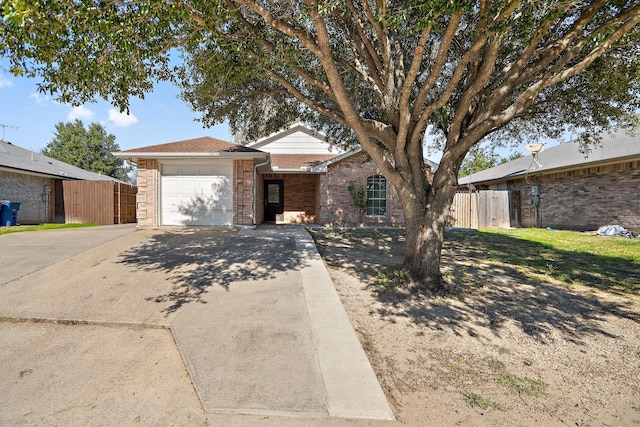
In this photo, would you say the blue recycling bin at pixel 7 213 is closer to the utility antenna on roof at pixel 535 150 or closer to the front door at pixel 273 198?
the front door at pixel 273 198

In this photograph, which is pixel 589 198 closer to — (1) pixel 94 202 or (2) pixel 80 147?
(1) pixel 94 202

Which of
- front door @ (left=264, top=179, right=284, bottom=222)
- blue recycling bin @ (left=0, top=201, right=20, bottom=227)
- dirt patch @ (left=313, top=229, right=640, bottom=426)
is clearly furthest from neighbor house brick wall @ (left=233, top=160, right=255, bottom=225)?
blue recycling bin @ (left=0, top=201, right=20, bottom=227)

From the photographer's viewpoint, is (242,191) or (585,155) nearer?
(242,191)

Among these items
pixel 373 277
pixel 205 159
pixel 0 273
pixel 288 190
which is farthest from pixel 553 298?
pixel 288 190

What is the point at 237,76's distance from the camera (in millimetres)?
6586

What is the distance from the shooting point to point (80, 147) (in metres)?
39.2

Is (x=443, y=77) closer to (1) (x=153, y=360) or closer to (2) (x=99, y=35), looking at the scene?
(2) (x=99, y=35)

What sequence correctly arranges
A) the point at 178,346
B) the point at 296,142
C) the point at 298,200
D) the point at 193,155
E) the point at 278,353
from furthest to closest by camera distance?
the point at 296,142 → the point at 298,200 → the point at 193,155 → the point at 178,346 → the point at 278,353

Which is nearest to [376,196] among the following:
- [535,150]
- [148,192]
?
[535,150]

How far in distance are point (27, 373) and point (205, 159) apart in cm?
883

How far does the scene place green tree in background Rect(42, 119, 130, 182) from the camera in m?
38.6

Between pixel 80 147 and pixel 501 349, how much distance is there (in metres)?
49.7

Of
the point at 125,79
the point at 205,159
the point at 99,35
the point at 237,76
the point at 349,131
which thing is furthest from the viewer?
the point at 205,159

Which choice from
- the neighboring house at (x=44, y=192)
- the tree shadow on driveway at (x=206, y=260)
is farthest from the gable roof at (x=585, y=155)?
the neighboring house at (x=44, y=192)
